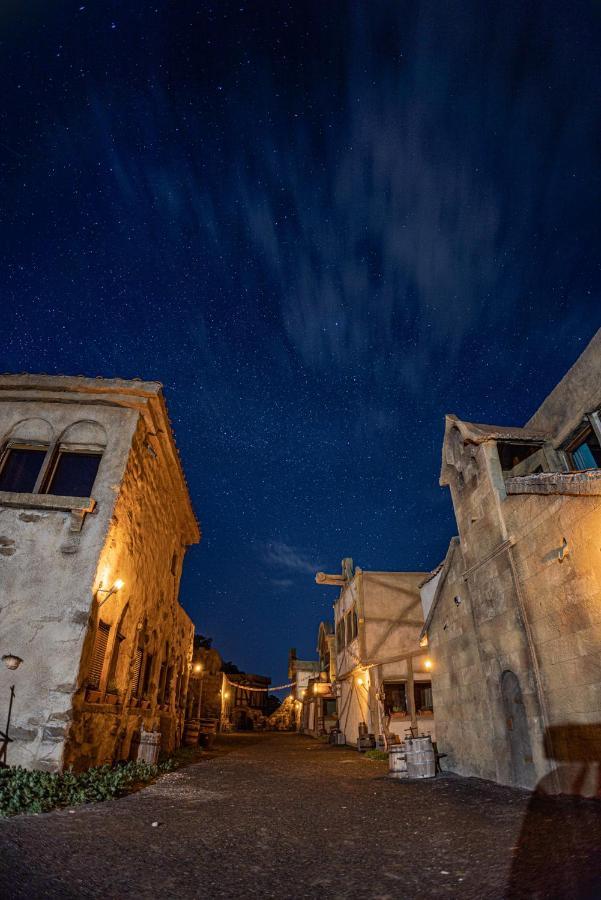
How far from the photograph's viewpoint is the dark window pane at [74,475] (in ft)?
33.6

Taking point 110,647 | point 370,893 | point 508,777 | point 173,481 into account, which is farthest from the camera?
point 173,481

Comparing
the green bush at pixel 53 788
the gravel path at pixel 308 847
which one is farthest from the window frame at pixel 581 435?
the green bush at pixel 53 788

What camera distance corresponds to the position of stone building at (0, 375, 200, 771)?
824 cm

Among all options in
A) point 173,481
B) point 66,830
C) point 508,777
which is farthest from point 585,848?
point 173,481

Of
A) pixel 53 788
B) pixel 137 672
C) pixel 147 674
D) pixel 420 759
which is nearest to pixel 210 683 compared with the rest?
pixel 147 674

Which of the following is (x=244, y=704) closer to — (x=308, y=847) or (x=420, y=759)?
(x=420, y=759)

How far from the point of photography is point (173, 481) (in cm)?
1548

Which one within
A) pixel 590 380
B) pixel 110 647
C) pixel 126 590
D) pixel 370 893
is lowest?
pixel 370 893

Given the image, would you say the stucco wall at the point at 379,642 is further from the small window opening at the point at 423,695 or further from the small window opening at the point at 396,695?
the small window opening at the point at 423,695

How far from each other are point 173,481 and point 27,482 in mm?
5472

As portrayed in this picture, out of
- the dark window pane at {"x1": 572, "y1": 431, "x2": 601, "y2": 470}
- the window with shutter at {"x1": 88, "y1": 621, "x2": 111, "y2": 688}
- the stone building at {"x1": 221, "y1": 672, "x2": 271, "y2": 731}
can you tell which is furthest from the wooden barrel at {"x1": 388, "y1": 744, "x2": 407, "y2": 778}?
the stone building at {"x1": 221, "y1": 672, "x2": 271, "y2": 731}

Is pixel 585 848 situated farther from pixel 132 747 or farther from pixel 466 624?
pixel 132 747

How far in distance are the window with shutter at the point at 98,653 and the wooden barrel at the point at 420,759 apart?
7.36 m

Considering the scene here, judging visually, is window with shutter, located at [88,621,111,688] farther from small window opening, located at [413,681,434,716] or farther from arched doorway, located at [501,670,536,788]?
small window opening, located at [413,681,434,716]
